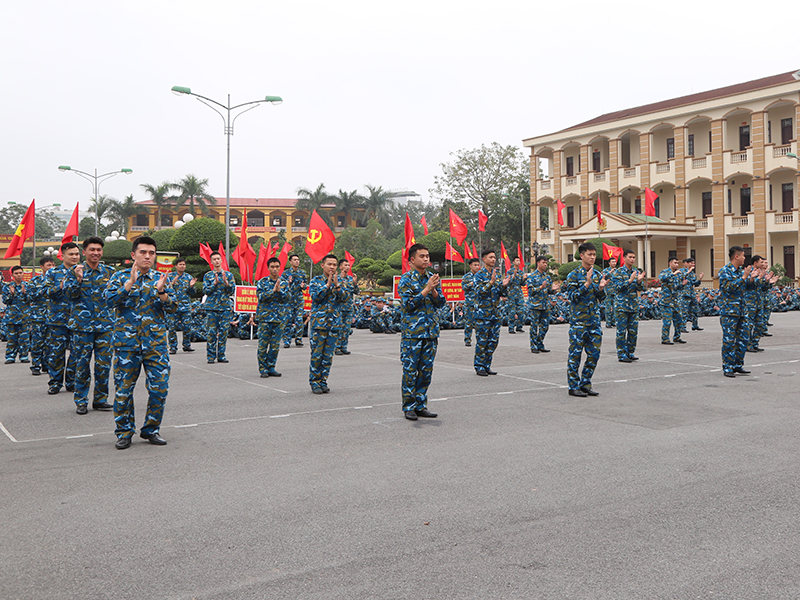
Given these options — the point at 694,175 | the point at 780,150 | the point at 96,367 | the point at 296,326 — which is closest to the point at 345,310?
the point at 296,326

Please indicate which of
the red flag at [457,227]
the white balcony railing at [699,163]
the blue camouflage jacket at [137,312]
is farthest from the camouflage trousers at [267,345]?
the white balcony railing at [699,163]

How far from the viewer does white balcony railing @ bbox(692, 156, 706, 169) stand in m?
45.3

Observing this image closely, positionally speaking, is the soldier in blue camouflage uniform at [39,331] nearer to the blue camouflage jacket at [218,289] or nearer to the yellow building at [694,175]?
the blue camouflage jacket at [218,289]

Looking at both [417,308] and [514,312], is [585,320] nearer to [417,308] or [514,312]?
[417,308]

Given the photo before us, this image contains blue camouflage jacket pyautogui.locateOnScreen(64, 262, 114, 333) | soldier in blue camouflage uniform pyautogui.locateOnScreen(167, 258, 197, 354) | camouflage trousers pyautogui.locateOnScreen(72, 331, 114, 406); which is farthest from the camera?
soldier in blue camouflage uniform pyautogui.locateOnScreen(167, 258, 197, 354)

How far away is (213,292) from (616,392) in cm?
777

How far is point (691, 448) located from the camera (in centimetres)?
650

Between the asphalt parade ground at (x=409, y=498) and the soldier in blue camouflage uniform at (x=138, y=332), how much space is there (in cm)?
43

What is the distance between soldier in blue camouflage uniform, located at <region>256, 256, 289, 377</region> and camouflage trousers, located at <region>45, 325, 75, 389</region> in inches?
109

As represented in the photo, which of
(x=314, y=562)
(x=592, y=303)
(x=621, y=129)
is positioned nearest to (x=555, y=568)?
(x=314, y=562)

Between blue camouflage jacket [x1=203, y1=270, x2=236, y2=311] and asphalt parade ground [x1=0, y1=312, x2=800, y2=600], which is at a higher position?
blue camouflage jacket [x1=203, y1=270, x2=236, y2=311]

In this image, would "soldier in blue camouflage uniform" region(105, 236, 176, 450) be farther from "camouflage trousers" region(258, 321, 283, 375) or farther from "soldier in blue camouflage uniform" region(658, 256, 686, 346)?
"soldier in blue camouflage uniform" region(658, 256, 686, 346)

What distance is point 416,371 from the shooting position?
798 centimetres

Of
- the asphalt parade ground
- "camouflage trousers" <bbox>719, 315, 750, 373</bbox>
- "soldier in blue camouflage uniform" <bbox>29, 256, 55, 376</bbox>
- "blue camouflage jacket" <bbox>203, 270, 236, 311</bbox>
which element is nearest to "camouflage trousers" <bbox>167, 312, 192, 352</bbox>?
"blue camouflage jacket" <bbox>203, 270, 236, 311</bbox>
